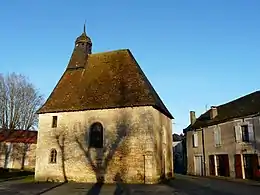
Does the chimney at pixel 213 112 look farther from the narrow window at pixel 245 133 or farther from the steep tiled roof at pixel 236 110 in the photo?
the narrow window at pixel 245 133

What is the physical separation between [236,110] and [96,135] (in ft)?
47.0

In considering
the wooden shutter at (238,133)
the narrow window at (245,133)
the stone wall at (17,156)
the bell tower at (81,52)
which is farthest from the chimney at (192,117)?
the stone wall at (17,156)

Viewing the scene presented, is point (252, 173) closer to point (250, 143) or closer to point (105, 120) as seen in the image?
point (250, 143)

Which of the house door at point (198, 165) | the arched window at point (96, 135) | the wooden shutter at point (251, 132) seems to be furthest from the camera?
the house door at point (198, 165)

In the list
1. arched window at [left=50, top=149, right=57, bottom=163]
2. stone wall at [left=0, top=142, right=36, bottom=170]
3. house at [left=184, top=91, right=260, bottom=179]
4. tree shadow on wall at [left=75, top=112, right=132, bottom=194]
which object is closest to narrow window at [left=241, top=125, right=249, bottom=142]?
house at [left=184, top=91, right=260, bottom=179]

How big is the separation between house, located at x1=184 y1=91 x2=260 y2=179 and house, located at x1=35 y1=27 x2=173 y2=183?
6451mm

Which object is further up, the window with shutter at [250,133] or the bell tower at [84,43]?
the bell tower at [84,43]

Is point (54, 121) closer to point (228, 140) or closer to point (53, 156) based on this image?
point (53, 156)

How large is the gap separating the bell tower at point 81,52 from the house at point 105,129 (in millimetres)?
1517

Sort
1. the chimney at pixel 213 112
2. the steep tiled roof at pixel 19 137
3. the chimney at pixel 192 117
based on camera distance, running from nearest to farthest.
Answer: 1. the chimney at pixel 213 112
2. the chimney at pixel 192 117
3. the steep tiled roof at pixel 19 137

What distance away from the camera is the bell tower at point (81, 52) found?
24.3 m

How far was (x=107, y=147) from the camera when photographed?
1922cm

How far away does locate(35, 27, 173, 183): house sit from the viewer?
61.0ft

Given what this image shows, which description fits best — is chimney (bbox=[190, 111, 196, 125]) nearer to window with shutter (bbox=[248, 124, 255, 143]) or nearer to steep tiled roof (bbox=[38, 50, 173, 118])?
steep tiled roof (bbox=[38, 50, 173, 118])
